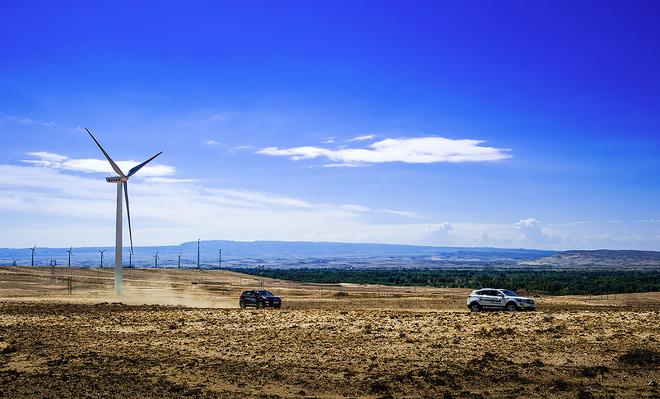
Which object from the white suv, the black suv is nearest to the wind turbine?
the black suv

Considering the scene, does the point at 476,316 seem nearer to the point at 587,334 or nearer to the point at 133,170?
the point at 587,334

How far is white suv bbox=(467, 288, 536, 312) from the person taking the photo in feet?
144

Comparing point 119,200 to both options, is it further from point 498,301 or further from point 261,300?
point 498,301

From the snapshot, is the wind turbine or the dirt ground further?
the wind turbine

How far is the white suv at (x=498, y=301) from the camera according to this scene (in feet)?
144

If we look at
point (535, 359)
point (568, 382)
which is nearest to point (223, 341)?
point (535, 359)

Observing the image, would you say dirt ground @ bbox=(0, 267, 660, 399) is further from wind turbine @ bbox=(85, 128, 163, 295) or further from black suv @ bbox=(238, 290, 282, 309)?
wind turbine @ bbox=(85, 128, 163, 295)

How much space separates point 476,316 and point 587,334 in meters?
10.1

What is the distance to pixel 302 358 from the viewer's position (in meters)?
22.8

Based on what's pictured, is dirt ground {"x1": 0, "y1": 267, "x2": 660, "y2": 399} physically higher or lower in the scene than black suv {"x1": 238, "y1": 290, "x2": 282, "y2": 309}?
higher

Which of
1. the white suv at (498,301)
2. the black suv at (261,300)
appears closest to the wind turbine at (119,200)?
the black suv at (261,300)

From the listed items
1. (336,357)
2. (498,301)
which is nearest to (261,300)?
(498,301)

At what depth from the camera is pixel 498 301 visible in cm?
4434

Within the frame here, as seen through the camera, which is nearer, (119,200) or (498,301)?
(498,301)
